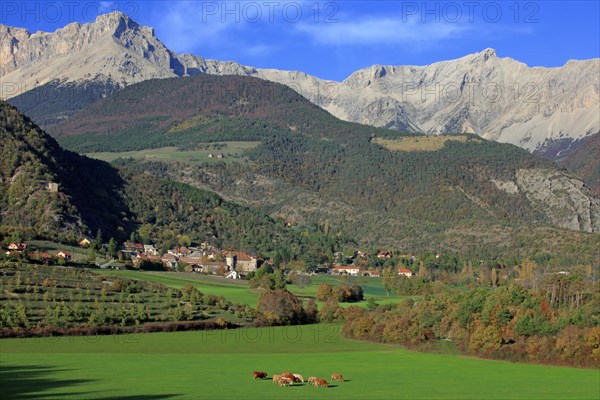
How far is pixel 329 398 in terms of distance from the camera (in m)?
59.8

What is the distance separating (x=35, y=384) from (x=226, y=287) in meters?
82.1

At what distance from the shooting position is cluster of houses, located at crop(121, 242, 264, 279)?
6713 inches

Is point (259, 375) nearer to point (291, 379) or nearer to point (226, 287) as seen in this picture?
point (291, 379)

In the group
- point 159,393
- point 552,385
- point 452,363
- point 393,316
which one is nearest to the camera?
point 159,393

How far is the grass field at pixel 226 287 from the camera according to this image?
132625 mm

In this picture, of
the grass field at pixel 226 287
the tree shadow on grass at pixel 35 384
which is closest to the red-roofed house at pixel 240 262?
the grass field at pixel 226 287

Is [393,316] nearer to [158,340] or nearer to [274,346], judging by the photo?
[274,346]

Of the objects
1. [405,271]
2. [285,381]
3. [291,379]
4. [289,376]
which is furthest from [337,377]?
[405,271]

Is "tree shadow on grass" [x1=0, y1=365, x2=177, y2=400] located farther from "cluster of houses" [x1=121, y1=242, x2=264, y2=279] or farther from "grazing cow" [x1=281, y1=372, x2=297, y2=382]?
"cluster of houses" [x1=121, y1=242, x2=264, y2=279]

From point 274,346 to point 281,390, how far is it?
3579 centimetres

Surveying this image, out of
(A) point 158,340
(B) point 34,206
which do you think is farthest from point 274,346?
(B) point 34,206

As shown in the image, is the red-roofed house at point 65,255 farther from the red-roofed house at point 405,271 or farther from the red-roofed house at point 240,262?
the red-roofed house at point 405,271

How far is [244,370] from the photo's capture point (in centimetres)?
7650

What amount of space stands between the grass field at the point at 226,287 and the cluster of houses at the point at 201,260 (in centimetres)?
1206
